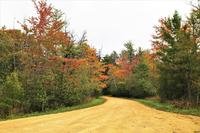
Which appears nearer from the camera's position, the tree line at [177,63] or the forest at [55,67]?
the forest at [55,67]

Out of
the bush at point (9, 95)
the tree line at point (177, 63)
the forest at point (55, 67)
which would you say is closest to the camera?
the bush at point (9, 95)

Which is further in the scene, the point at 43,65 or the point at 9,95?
the point at 43,65

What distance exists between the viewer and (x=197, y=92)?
3581cm

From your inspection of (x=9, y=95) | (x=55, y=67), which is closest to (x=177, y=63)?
(x=55, y=67)

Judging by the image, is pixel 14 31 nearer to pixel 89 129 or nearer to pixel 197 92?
pixel 197 92

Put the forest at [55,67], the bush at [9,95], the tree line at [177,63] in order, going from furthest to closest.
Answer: the tree line at [177,63] < the forest at [55,67] < the bush at [9,95]

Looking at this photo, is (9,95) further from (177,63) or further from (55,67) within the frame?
(177,63)

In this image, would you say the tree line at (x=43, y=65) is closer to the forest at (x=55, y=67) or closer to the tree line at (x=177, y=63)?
the forest at (x=55, y=67)

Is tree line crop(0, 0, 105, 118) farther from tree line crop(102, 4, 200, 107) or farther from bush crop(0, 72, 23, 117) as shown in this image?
tree line crop(102, 4, 200, 107)

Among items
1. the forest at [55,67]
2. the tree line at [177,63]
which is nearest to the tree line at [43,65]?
the forest at [55,67]

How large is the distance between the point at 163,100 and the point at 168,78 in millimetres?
3651

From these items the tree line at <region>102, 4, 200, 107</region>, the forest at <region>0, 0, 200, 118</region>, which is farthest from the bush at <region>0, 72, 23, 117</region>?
the tree line at <region>102, 4, 200, 107</region>

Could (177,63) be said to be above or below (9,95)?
above

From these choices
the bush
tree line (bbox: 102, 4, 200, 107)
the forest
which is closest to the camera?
the bush
